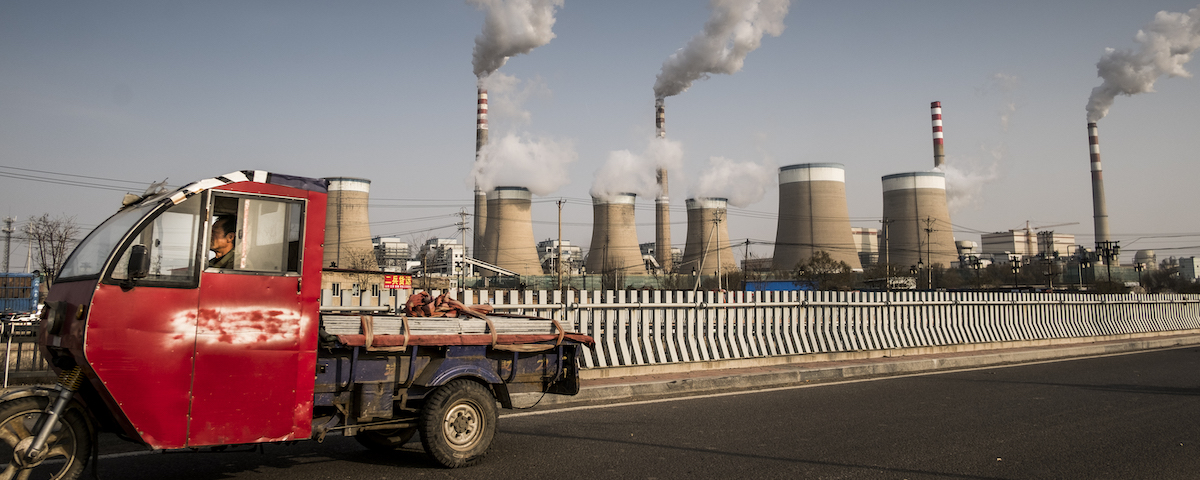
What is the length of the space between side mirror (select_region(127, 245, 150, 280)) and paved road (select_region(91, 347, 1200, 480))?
168 centimetres

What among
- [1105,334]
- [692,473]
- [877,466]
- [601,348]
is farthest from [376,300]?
[1105,334]

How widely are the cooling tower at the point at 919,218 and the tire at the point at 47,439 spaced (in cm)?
7623

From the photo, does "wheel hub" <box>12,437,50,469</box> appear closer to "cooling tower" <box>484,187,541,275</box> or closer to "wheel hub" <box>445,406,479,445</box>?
"wheel hub" <box>445,406,479,445</box>

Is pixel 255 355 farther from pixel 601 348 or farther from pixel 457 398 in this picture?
pixel 601 348

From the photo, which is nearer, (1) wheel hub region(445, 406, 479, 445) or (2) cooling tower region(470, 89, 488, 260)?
(1) wheel hub region(445, 406, 479, 445)

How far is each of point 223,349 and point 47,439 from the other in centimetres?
99

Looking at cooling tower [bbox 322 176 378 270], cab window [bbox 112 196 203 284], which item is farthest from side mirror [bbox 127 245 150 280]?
cooling tower [bbox 322 176 378 270]

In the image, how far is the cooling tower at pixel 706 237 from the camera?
79750mm

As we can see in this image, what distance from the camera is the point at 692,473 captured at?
5449 millimetres

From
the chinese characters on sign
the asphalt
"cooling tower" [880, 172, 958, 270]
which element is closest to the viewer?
the asphalt

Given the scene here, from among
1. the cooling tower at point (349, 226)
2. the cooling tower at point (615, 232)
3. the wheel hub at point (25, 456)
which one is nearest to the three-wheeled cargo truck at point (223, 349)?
the wheel hub at point (25, 456)

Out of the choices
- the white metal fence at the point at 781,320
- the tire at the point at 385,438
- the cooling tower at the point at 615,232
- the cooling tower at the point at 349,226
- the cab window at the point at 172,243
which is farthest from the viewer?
the cooling tower at the point at 615,232

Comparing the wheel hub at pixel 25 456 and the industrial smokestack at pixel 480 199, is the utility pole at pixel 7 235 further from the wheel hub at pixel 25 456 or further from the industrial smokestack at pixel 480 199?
the wheel hub at pixel 25 456

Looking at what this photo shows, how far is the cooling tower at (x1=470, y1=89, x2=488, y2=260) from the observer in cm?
7414
